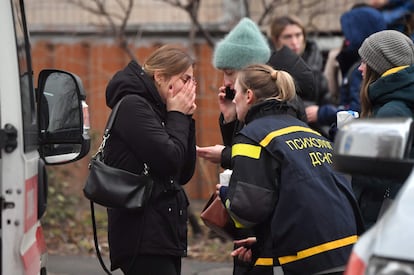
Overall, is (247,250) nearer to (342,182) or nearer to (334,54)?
(342,182)

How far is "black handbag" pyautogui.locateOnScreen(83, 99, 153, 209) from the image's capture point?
436 cm

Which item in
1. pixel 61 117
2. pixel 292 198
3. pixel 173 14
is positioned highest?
pixel 61 117

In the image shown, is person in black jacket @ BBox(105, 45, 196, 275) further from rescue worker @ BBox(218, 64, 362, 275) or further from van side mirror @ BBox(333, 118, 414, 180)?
van side mirror @ BBox(333, 118, 414, 180)

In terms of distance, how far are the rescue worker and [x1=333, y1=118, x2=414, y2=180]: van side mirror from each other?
4.44 ft

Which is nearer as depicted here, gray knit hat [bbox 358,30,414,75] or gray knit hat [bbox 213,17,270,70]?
gray knit hat [bbox 358,30,414,75]

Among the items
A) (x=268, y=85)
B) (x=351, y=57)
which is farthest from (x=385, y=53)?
(x=351, y=57)

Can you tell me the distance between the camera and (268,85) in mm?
4473

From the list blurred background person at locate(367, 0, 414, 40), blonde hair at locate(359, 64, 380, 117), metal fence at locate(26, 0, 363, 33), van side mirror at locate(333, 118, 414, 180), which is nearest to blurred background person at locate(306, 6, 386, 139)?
blurred background person at locate(367, 0, 414, 40)

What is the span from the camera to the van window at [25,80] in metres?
3.70

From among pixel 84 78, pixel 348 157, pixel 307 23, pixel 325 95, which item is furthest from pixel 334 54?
pixel 348 157

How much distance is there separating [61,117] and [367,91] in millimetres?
1667

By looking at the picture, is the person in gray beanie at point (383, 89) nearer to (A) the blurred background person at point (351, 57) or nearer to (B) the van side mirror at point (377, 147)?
(A) the blurred background person at point (351, 57)

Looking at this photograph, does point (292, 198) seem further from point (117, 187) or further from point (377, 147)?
point (377, 147)

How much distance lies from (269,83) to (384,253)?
2.16 metres
